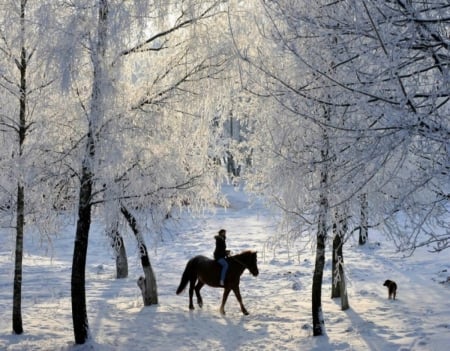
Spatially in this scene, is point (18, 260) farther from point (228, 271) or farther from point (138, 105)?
point (228, 271)

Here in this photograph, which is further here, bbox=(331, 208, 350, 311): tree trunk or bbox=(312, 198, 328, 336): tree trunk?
bbox=(312, 198, 328, 336): tree trunk

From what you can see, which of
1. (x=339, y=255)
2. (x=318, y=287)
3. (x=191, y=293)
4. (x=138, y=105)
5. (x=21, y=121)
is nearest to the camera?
(x=138, y=105)

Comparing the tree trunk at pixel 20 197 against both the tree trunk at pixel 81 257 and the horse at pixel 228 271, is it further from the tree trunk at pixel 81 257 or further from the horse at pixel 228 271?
the horse at pixel 228 271

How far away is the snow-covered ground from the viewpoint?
9180 mm

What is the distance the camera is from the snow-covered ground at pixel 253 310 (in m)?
9.18

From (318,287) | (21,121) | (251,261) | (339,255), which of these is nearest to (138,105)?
(21,121)

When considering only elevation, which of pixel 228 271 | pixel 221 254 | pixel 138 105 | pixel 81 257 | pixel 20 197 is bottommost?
pixel 228 271

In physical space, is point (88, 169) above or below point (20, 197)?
above

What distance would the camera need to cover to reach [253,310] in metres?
12.4

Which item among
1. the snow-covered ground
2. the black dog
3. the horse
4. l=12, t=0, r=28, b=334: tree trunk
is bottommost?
the snow-covered ground

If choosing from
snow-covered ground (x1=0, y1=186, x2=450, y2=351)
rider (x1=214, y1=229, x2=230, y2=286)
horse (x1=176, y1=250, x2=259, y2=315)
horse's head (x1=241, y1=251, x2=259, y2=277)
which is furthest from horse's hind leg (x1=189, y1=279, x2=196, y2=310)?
horse's head (x1=241, y1=251, x2=259, y2=277)

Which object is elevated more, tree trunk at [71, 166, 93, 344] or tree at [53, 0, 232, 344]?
tree at [53, 0, 232, 344]

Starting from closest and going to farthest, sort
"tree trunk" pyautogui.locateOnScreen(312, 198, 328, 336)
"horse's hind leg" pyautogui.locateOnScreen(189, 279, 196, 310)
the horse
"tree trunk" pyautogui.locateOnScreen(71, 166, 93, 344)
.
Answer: "tree trunk" pyautogui.locateOnScreen(71, 166, 93, 344) → "tree trunk" pyautogui.locateOnScreen(312, 198, 328, 336) → the horse → "horse's hind leg" pyautogui.locateOnScreen(189, 279, 196, 310)

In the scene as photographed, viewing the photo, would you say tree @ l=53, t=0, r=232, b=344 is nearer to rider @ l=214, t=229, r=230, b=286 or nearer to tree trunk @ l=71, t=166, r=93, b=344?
tree trunk @ l=71, t=166, r=93, b=344
